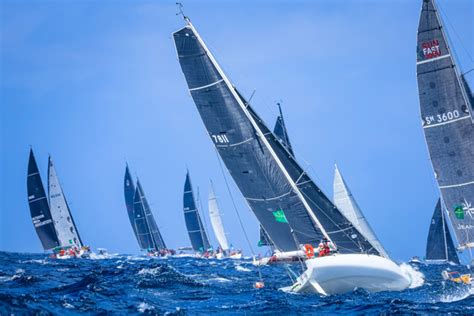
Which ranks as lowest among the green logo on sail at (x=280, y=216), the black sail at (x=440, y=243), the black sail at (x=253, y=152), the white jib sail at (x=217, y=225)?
the black sail at (x=440, y=243)

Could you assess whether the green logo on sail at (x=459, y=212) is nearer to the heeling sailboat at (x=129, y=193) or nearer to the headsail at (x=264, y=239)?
the headsail at (x=264, y=239)

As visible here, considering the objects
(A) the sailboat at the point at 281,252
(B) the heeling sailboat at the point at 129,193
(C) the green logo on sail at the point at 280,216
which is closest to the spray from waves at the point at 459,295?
(A) the sailboat at the point at 281,252

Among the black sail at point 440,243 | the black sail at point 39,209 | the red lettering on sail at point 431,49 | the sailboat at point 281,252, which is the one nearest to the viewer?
the red lettering on sail at point 431,49

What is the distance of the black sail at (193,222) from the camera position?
80750 mm

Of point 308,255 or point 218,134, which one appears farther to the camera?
point 218,134

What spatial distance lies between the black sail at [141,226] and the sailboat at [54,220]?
49.7 ft

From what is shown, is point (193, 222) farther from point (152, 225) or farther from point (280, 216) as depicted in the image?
point (280, 216)

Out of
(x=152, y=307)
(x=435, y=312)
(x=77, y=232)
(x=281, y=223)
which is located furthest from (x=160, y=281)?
(x=77, y=232)

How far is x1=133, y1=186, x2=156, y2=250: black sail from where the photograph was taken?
79500mm

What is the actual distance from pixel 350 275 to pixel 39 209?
48195 mm

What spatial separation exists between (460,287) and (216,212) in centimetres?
6392

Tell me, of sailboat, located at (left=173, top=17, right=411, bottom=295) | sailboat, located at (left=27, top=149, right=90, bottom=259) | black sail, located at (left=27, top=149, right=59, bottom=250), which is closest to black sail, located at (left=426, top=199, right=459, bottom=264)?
sailboat, located at (left=173, top=17, right=411, bottom=295)

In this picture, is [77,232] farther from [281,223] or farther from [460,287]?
[460,287]

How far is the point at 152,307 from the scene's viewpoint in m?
16.6
